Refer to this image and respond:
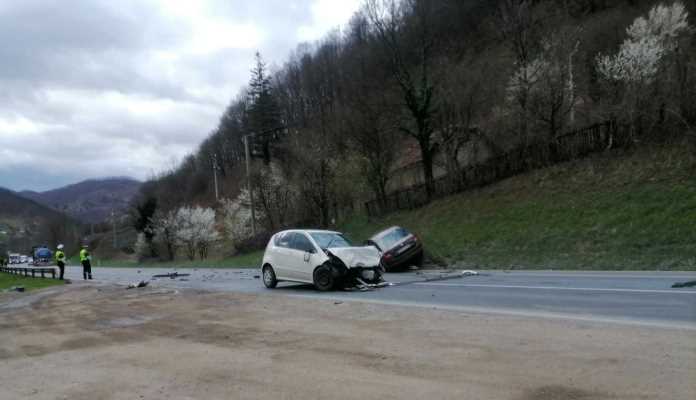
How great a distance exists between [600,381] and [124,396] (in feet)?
15.6

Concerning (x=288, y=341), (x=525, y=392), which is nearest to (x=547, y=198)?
(x=288, y=341)

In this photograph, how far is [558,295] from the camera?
12125 mm

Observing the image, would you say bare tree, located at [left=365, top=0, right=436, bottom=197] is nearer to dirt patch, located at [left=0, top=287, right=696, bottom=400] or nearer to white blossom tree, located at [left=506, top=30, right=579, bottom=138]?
white blossom tree, located at [left=506, top=30, right=579, bottom=138]

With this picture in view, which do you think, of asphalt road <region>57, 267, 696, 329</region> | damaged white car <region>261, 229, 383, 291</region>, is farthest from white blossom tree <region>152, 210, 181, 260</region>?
damaged white car <region>261, 229, 383, 291</region>

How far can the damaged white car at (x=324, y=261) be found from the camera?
1518 centimetres

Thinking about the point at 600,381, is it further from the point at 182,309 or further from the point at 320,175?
the point at 320,175

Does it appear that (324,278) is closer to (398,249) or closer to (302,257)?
(302,257)

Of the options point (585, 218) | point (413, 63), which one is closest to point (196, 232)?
point (413, 63)

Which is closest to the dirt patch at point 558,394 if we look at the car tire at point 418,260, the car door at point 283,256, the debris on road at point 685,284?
the debris on road at point 685,284

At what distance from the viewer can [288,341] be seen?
27.8 ft

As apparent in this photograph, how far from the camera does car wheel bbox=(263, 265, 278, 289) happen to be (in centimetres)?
1720

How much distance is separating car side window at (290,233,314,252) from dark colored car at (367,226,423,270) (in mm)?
6061

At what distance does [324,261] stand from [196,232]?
168 ft

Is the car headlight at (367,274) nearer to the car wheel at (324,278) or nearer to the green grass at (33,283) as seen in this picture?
the car wheel at (324,278)
